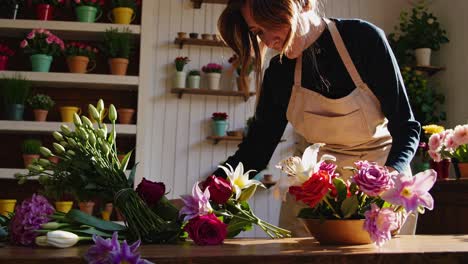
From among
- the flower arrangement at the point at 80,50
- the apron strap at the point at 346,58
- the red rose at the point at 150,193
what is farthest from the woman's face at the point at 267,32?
the flower arrangement at the point at 80,50

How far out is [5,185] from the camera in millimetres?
4070

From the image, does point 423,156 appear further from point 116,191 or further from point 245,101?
point 116,191

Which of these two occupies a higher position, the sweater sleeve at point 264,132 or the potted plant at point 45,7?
the potted plant at point 45,7

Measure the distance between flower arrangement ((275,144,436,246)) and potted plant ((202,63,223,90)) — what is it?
3.10m

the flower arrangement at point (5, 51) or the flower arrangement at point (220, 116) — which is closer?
the flower arrangement at point (5, 51)

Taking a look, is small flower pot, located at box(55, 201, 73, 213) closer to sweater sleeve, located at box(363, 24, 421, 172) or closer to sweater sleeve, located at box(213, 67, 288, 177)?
sweater sleeve, located at box(213, 67, 288, 177)

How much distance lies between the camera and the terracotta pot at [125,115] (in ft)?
13.1

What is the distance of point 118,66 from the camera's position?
402 centimetres

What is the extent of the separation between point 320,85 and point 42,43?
9.16 feet

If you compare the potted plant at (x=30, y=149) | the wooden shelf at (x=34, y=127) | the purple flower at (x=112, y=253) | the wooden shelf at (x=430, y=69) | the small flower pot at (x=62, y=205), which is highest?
the wooden shelf at (x=430, y=69)

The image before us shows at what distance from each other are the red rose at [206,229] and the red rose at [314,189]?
6.7 inches

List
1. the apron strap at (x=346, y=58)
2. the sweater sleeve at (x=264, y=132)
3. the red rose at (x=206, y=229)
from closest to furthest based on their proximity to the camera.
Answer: the red rose at (x=206, y=229), the apron strap at (x=346, y=58), the sweater sleeve at (x=264, y=132)

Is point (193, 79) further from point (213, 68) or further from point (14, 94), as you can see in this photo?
point (14, 94)

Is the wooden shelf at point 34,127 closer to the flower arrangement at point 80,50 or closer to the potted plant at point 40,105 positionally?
the potted plant at point 40,105
